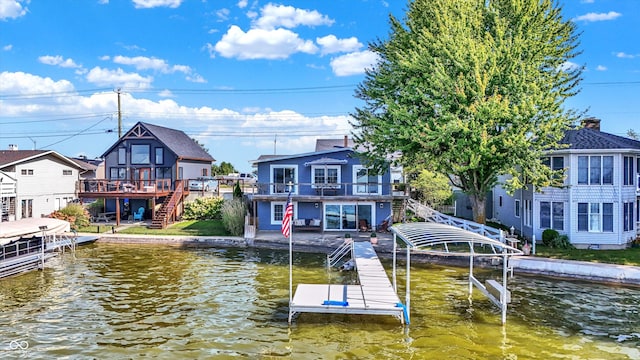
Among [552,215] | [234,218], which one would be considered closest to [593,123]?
[552,215]

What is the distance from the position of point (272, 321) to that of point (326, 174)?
677 inches

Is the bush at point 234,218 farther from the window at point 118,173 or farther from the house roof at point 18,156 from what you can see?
the house roof at point 18,156

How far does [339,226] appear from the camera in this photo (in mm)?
29172

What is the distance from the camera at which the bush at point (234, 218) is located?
92.7ft

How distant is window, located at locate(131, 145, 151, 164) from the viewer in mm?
37312

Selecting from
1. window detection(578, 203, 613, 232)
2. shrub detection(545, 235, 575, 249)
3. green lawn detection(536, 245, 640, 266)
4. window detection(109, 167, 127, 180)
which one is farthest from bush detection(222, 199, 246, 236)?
window detection(578, 203, 613, 232)

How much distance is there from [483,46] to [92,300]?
19.2 meters

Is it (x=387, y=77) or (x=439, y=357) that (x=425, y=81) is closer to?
(x=387, y=77)

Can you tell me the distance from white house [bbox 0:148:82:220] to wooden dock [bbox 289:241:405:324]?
26.2m

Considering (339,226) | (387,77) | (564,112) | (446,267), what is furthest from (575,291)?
(339,226)

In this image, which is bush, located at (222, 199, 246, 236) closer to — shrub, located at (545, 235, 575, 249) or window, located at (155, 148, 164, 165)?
window, located at (155, 148, 164, 165)

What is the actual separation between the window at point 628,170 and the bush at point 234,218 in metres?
21.7

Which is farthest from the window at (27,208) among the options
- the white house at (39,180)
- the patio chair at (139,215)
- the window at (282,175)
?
the window at (282,175)

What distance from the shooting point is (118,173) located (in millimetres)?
38125
